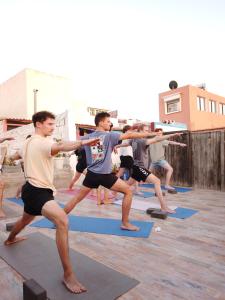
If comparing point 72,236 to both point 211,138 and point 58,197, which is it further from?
point 211,138

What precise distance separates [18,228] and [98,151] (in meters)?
1.55

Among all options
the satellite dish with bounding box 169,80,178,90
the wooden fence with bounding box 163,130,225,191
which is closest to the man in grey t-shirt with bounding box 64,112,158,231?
the wooden fence with bounding box 163,130,225,191

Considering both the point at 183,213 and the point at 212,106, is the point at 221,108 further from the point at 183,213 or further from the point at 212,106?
the point at 183,213

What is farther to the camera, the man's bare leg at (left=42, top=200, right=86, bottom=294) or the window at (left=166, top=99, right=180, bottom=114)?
the window at (left=166, top=99, right=180, bottom=114)

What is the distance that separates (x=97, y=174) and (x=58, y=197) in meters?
4.00

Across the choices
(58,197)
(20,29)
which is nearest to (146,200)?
(58,197)

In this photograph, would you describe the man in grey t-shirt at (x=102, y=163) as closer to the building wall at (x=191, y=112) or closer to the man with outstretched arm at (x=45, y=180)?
the man with outstretched arm at (x=45, y=180)

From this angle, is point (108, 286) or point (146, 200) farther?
point (146, 200)

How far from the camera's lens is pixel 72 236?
4.03m

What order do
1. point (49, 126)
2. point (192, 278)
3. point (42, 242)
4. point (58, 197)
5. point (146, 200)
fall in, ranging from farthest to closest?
1. point (58, 197)
2. point (146, 200)
3. point (42, 242)
4. point (49, 126)
5. point (192, 278)

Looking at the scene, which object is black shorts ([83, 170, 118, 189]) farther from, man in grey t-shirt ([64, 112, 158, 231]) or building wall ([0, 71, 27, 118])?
building wall ([0, 71, 27, 118])

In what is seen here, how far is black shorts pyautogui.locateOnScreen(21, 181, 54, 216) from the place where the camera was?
2672 millimetres

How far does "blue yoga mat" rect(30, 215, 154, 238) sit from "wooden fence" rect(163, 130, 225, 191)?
4.47 meters

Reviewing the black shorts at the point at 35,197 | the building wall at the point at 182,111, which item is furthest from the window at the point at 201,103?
the black shorts at the point at 35,197
